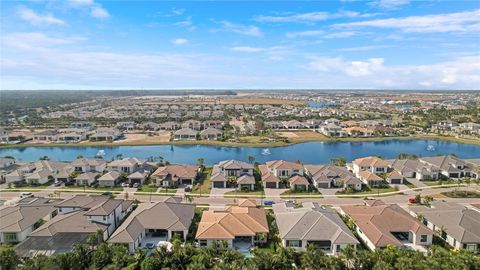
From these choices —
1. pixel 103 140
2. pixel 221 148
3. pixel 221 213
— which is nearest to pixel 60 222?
pixel 221 213

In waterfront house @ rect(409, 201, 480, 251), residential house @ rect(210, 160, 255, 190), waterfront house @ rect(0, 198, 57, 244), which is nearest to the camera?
waterfront house @ rect(409, 201, 480, 251)

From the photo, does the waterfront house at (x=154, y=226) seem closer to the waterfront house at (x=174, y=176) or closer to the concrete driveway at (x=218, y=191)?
the concrete driveway at (x=218, y=191)

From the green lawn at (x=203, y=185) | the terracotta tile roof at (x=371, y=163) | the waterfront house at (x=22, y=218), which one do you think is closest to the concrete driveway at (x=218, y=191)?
the green lawn at (x=203, y=185)

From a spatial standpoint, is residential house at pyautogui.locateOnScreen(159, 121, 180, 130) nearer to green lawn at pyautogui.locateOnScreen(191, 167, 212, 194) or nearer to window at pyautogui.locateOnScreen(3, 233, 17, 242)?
green lawn at pyautogui.locateOnScreen(191, 167, 212, 194)

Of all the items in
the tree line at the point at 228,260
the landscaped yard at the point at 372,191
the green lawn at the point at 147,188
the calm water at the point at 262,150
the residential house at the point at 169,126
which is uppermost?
the residential house at the point at 169,126

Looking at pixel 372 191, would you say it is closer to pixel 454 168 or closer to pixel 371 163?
pixel 371 163

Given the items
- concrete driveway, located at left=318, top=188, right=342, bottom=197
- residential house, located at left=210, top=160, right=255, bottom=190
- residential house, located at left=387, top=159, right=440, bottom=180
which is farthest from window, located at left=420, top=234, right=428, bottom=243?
residential house, located at left=387, top=159, right=440, bottom=180
